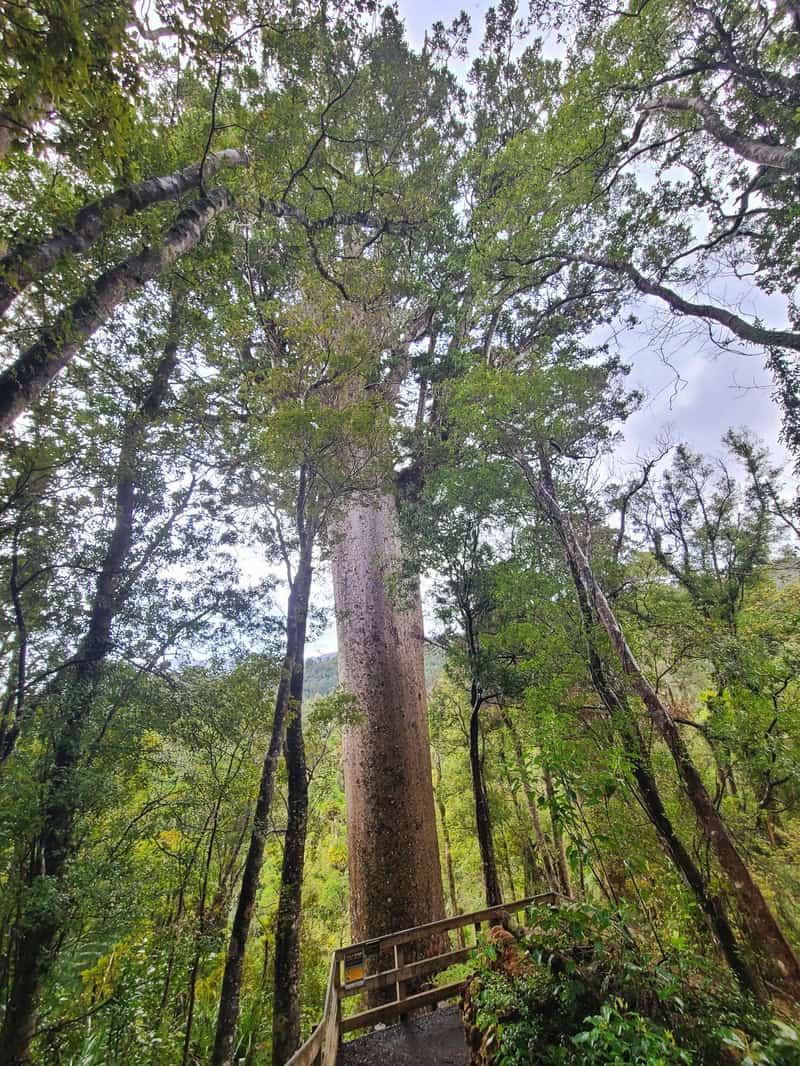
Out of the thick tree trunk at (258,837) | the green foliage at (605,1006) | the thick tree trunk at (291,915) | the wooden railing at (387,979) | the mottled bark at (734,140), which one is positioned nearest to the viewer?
the green foliage at (605,1006)

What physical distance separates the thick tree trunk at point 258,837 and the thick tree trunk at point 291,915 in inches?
10.4

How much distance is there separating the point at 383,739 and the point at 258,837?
2.82m

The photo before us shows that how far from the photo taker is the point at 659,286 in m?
6.25

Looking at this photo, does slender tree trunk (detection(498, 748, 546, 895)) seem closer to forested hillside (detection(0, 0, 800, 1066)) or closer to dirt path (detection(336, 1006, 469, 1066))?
forested hillside (detection(0, 0, 800, 1066))

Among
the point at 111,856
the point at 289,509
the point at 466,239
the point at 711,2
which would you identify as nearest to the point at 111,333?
the point at 289,509

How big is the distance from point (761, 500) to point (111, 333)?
39.6ft

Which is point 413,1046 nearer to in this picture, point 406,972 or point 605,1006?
point 406,972

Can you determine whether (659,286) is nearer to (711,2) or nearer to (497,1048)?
(711,2)

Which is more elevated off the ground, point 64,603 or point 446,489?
point 446,489

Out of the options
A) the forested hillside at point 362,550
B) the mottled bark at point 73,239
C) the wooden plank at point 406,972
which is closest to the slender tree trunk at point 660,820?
the forested hillside at point 362,550

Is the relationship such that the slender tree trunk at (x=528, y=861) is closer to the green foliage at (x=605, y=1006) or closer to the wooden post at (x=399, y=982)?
the wooden post at (x=399, y=982)

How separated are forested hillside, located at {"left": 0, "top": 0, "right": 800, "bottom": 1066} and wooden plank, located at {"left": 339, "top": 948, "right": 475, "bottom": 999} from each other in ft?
0.18

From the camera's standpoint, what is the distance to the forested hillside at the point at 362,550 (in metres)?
2.63

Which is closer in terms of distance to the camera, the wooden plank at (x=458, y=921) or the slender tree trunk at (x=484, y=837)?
the wooden plank at (x=458, y=921)
